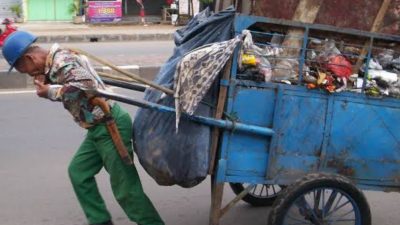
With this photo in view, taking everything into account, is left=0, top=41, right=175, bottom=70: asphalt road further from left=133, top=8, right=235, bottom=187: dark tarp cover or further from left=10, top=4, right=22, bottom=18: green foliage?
left=133, top=8, right=235, bottom=187: dark tarp cover

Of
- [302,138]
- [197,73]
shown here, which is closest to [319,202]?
[302,138]

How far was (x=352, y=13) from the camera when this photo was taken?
3174mm

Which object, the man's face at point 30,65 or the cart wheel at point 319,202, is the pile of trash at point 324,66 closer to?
the cart wheel at point 319,202

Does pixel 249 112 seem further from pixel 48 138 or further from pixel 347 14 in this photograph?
pixel 48 138

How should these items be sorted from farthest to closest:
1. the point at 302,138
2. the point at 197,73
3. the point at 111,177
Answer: the point at 111,177
the point at 302,138
the point at 197,73

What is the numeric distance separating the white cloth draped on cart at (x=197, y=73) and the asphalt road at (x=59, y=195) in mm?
1265

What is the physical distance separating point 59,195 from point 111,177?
1309 millimetres

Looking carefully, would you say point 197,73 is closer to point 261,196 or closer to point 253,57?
point 253,57

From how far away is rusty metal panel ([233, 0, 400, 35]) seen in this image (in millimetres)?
3162

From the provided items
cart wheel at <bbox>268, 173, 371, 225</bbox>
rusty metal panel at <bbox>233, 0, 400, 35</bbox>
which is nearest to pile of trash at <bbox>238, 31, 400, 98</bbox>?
rusty metal panel at <bbox>233, 0, 400, 35</bbox>

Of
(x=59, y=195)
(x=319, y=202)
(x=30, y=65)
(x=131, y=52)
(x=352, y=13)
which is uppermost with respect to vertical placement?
(x=352, y=13)

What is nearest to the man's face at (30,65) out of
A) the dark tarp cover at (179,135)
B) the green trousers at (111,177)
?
the green trousers at (111,177)

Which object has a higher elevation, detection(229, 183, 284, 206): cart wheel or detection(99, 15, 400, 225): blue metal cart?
detection(99, 15, 400, 225): blue metal cart

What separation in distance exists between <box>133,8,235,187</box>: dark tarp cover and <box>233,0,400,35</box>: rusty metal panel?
12.8 inches
